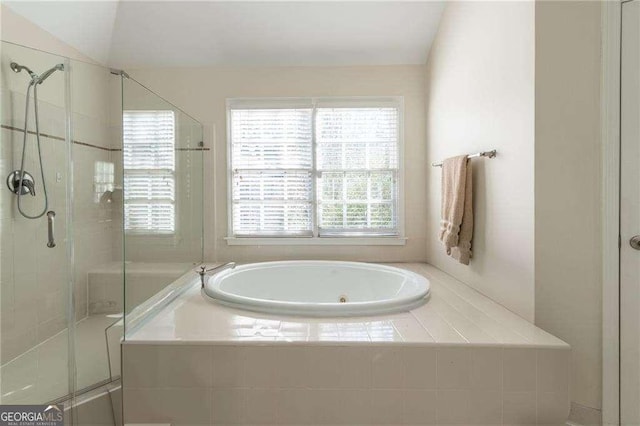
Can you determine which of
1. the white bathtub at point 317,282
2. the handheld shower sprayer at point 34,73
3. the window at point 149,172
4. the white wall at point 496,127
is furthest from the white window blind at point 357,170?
the handheld shower sprayer at point 34,73

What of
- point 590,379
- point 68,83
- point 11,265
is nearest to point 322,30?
point 68,83

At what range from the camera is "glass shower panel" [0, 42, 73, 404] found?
154cm

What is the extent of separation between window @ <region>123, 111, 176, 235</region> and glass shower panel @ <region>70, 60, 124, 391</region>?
0.10 m

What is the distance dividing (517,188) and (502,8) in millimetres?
944

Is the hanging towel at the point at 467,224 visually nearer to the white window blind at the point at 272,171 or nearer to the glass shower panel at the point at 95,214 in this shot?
the white window blind at the point at 272,171

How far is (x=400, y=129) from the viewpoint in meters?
2.68

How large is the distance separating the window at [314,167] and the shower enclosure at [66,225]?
0.96 metres

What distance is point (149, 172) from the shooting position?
6.08 feet

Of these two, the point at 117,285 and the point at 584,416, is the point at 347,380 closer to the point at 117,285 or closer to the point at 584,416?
the point at 584,416

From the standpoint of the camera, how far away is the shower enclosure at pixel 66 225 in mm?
1498

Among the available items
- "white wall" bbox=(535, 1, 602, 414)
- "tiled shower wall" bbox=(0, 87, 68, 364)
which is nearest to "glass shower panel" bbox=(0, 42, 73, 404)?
"tiled shower wall" bbox=(0, 87, 68, 364)

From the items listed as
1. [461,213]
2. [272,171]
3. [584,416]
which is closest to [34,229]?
[272,171]

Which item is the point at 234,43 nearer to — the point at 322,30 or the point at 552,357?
the point at 322,30

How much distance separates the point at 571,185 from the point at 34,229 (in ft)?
8.57
